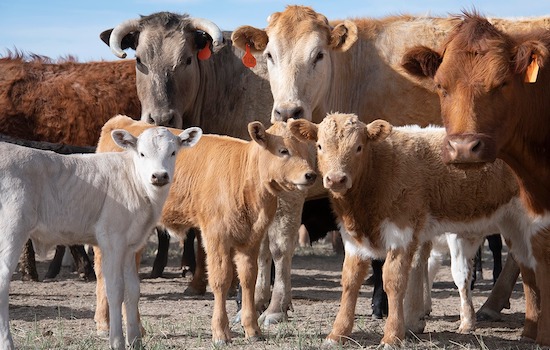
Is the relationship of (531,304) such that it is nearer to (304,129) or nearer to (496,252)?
(304,129)

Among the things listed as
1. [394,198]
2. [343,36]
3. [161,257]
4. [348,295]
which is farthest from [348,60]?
[161,257]

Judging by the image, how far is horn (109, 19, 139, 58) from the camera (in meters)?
10.5

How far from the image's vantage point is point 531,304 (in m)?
7.96

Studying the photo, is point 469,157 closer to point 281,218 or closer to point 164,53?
point 281,218

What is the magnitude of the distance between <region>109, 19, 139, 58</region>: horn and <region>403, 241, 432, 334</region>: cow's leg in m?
3.91

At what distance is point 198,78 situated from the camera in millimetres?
10422

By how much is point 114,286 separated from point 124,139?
3.40 feet

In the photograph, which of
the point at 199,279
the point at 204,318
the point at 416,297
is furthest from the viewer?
the point at 199,279

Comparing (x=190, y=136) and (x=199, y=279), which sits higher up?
(x=190, y=136)

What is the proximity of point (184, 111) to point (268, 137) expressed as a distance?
273cm

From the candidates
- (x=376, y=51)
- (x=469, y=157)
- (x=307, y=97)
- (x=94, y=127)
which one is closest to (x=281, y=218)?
(x=307, y=97)

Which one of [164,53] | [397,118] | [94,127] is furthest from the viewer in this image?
[94,127]

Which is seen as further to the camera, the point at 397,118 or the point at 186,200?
the point at 397,118

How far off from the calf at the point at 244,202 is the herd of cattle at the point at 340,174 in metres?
0.01
